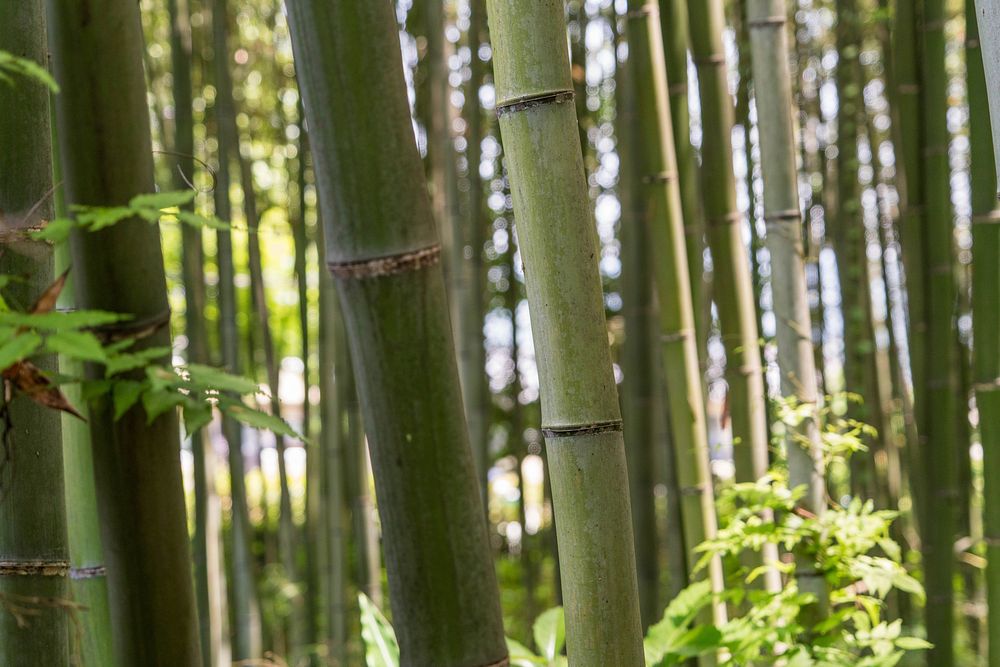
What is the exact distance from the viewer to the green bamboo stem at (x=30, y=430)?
2.76 ft

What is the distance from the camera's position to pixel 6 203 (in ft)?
2.76

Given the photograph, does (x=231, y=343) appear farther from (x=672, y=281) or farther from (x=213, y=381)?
(x=213, y=381)

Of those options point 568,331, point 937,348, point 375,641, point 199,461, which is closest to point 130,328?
point 568,331

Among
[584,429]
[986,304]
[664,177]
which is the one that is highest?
[664,177]

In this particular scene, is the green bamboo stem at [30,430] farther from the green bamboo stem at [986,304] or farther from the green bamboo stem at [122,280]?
the green bamboo stem at [986,304]

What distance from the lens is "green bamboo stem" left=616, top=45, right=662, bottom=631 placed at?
249 centimetres

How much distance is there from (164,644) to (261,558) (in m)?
6.64

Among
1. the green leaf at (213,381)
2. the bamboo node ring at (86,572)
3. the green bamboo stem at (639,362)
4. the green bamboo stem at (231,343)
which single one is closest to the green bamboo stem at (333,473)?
the green bamboo stem at (231,343)

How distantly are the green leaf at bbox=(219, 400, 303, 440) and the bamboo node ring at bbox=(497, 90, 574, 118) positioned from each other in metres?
0.38

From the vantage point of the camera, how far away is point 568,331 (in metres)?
0.92

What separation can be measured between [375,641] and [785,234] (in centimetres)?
91

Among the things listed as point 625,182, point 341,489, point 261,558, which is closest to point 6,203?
point 625,182

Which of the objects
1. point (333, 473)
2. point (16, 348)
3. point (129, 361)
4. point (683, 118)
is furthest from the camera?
point (333, 473)

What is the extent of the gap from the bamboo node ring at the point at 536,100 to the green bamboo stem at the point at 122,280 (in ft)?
1.09
